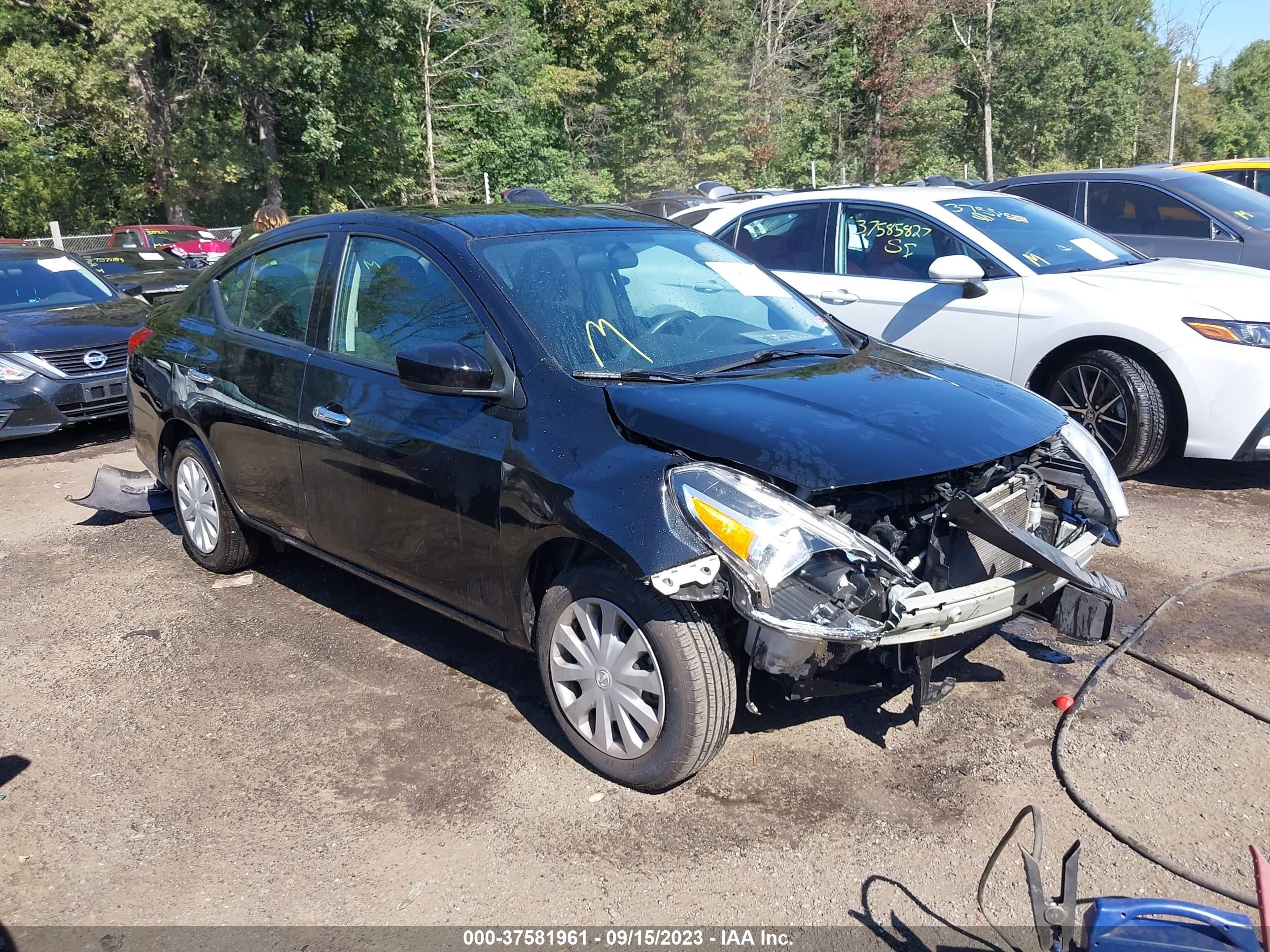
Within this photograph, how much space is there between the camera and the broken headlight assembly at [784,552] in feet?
9.45

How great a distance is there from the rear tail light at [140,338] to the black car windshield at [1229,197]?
7.95 m

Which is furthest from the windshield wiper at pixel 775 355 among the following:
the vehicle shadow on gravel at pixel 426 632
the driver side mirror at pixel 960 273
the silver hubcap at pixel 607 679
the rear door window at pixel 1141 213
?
the rear door window at pixel 1141 213

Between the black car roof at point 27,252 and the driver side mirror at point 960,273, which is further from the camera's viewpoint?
the black car roof at point 27,252

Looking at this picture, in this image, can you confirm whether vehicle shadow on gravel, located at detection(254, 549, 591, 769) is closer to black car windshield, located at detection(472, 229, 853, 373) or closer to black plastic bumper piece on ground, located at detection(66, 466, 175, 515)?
black plastic bumper piece on ground, located at detection(66, 466, 175, 515)

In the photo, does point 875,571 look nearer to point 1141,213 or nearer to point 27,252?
point 1141,213

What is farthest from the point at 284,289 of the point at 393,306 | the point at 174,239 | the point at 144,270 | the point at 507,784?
the point at 174,239

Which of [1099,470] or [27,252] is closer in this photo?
[1099,470]

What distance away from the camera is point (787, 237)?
7359mm

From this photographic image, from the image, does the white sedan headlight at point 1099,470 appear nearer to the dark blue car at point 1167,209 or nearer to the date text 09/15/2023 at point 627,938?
the date text 09/15/2023 at point 627,938

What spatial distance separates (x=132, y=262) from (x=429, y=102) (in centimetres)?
1886

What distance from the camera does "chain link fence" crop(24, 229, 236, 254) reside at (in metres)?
23.4

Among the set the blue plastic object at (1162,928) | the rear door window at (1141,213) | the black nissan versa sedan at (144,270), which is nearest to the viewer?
the blue plastic object at (1162,928)

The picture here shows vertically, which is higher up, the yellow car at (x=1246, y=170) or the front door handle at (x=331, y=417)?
the yellow car at (x=1246, y=170)

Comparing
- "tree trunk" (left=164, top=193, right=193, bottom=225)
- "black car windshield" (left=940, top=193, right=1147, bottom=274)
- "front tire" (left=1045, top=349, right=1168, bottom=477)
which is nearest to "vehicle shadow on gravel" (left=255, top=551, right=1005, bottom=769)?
"front tire" (left=1045, top=349, right=1168, bottom=477)
